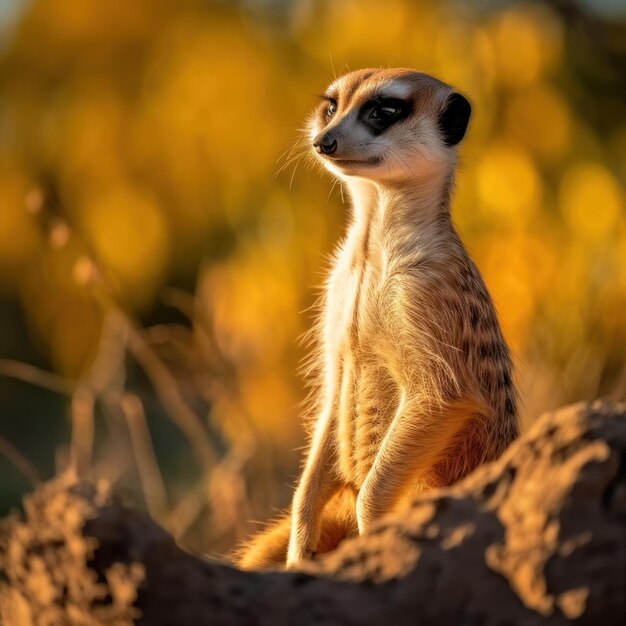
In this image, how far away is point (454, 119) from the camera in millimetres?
2631

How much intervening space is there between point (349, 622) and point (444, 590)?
0.12 meters

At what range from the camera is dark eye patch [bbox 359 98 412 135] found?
2518mm

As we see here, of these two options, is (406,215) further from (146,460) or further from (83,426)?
(146,460)

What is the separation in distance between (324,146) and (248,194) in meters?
4.01

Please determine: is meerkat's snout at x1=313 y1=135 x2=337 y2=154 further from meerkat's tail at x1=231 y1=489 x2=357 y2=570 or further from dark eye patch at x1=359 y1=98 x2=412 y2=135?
meerkat's tail at x1=231 y1=489 x2=357 y2=570

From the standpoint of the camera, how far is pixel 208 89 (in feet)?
20.5

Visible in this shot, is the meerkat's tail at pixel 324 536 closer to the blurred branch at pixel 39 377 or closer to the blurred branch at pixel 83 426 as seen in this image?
the blurred branch at pixel 39 377

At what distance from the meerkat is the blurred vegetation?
37.9 inches

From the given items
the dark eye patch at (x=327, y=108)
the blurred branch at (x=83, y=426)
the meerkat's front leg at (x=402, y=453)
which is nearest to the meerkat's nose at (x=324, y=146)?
the dark eye patch at (x=327, y=108)

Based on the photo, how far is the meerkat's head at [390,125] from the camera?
8.02 ft

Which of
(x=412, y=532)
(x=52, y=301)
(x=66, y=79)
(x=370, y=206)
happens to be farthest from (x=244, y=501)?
(x=66, y=79)

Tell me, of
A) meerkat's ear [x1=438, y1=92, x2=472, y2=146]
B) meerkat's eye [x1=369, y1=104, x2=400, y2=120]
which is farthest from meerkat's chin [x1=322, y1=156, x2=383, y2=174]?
meerkat's ear [x1=438, y1=92, x2=472, y2=146]

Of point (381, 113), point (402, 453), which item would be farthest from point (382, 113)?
point (402, 453)

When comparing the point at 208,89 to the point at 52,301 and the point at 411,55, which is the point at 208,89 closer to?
the point at 411,55
